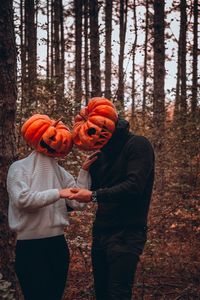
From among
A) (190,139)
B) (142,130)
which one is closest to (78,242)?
(190,139)

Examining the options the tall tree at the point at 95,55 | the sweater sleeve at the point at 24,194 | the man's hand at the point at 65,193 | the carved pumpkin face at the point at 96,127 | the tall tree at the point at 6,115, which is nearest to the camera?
the sweater sleeve at the point at 24,194

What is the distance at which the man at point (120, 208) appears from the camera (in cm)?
374

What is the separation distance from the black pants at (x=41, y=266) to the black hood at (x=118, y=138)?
90cm

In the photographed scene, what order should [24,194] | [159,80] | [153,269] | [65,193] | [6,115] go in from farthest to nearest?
[159,80], [153,269], [6,115], [65,193], [24,194]

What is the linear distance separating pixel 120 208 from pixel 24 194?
33.0 inches

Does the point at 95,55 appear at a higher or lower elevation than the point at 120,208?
higher

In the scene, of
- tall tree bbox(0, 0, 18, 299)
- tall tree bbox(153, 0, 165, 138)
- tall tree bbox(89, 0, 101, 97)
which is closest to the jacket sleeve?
tall tree bbox(0, 0, 18, 299)

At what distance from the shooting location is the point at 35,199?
12.0 feet

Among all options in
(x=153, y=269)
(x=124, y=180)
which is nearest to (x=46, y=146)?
(x=124, y=180)

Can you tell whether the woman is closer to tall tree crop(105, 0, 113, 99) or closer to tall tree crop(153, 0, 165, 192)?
tall tree crop(153, 0, 165, 192)

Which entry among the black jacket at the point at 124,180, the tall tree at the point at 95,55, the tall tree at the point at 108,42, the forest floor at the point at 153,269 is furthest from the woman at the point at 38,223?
the tall tree at the point at 108,42

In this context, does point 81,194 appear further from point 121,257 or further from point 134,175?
point 121,257

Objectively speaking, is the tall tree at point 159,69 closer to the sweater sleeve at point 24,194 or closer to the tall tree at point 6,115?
the tall tree at point 6,115

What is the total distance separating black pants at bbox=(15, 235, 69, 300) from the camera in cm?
379
